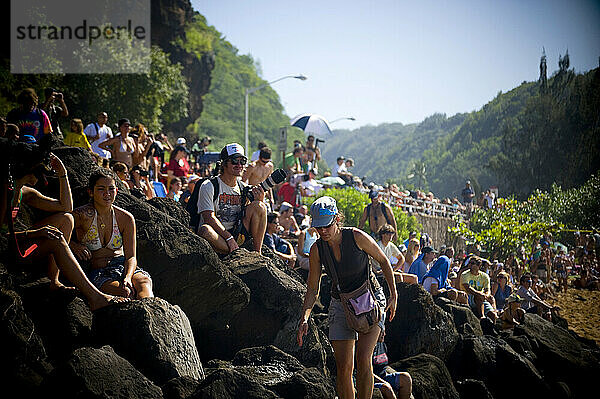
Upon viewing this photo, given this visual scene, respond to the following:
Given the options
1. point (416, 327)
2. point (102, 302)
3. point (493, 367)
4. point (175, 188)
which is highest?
point (175, 188)

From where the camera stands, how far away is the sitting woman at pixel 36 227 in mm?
4816

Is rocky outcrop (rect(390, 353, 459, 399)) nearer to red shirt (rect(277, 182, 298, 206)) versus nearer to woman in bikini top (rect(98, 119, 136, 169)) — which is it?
woman in bikini top (rect(98, 119, 136, 169))

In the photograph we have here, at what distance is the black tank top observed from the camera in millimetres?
5469

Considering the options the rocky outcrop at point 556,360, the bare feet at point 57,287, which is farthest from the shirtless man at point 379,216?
the bare feet at point 57,287

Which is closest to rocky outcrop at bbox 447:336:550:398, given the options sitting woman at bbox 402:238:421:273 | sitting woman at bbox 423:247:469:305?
sitting woman at bbox 423:247:469:305

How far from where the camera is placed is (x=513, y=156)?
6456cm

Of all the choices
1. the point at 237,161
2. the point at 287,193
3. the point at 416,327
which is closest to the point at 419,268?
the point at 416,327

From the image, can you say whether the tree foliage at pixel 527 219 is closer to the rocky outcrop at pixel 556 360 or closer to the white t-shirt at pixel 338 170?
the white t-shirt at pixel 338 170

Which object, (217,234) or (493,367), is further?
(493,367)

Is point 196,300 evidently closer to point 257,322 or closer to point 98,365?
point 257,322

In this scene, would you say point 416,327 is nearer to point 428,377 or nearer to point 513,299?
point 428,377

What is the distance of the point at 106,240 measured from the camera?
5.48 metres

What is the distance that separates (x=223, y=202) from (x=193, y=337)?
6.98 feet

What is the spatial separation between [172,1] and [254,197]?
28221 mm
